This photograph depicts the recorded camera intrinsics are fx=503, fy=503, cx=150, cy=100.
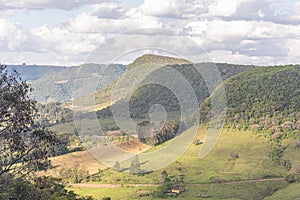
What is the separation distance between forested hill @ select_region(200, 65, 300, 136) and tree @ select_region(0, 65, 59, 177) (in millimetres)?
85136

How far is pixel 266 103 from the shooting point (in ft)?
376

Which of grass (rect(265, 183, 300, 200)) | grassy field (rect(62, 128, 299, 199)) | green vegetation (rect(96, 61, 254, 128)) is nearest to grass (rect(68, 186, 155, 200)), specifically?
grassy field (rect(62, 128, 299, 199))

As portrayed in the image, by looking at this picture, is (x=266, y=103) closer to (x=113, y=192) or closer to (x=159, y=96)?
(x=159, y=96)

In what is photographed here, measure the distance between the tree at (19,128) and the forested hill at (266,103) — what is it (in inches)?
3352

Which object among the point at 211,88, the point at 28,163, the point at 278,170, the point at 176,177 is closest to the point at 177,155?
the point at 176,177

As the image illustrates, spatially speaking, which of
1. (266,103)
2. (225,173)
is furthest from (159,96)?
(225,173)

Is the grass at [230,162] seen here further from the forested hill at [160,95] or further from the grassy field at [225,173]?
the forested hill at [160,95]

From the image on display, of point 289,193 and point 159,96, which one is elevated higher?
point 159,96

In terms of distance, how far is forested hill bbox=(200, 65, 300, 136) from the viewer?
107 meters

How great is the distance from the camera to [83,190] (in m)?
85.6

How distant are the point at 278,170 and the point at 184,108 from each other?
49316mm

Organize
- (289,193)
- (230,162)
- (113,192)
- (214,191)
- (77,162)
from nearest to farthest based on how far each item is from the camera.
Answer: (289,193)
(214,191)
(113,192)
(230,162)
(77,162)

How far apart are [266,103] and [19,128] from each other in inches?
3811

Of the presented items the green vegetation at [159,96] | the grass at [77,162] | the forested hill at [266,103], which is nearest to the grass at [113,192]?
the grass at [77,162]
